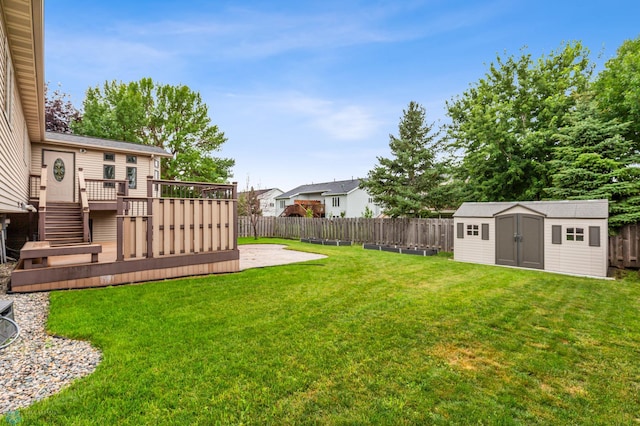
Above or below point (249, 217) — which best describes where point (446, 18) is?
above

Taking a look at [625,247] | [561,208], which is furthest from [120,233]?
[625,247]

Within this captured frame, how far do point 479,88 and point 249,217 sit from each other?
15485 mm

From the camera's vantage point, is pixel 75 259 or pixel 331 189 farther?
pixel 331 189

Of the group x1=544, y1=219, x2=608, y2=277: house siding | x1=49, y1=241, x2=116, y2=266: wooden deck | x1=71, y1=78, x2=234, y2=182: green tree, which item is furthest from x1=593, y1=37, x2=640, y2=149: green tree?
x1=71, y1=78, x2=234, y2=182: green tree

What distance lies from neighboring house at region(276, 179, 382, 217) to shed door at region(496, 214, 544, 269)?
63.5 ft

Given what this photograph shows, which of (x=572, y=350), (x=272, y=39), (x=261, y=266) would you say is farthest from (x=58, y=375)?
(x=272, y=39)

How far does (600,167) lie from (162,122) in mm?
26264

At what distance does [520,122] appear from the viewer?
45.6 feet

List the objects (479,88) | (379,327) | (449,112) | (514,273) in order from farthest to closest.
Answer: (449,112) → (479,88) → (514,273) → (379,327)

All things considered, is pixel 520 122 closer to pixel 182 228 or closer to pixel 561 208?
pixel 561 208

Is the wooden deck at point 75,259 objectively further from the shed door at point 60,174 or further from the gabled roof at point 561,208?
the gabled roof at point 561,208

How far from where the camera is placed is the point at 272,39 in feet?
44.4

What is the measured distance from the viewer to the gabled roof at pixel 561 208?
797cm

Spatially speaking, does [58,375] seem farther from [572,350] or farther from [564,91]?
[564,91]
